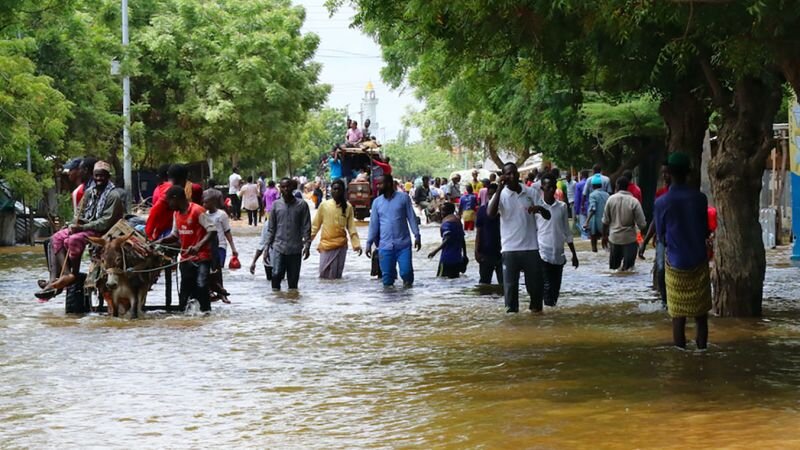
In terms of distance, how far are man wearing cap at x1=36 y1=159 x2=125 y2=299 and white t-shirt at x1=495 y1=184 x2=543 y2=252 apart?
4.20m

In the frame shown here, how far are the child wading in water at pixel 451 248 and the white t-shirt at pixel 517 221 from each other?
17.7ft

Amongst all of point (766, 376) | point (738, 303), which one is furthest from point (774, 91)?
point (766, 376)

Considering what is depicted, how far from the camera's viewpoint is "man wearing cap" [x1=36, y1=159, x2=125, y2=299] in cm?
1475

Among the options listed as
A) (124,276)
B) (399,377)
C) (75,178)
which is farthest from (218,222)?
(399,377)

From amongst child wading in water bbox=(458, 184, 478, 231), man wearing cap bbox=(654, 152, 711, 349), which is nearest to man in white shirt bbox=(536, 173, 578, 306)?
man wearing cap bbox=(654, 152, 711, 349)

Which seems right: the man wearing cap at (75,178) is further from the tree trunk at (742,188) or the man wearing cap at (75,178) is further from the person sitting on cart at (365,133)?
the person sitting on cart at (365,133)

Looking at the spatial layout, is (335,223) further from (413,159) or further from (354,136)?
(413,159)

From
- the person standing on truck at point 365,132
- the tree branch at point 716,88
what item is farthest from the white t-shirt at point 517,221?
the person standing on truck at point 365,132

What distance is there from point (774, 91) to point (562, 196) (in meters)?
19.1

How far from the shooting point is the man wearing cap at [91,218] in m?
14.8

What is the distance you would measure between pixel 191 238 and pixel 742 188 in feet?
19.6

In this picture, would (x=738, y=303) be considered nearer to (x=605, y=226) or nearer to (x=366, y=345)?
(x=366, y=345)

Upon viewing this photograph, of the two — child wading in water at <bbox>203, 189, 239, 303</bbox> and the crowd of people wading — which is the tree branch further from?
child wading in water at <bbox>203, 189, 239, 303</bbox>

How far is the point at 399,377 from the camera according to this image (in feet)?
34.9
